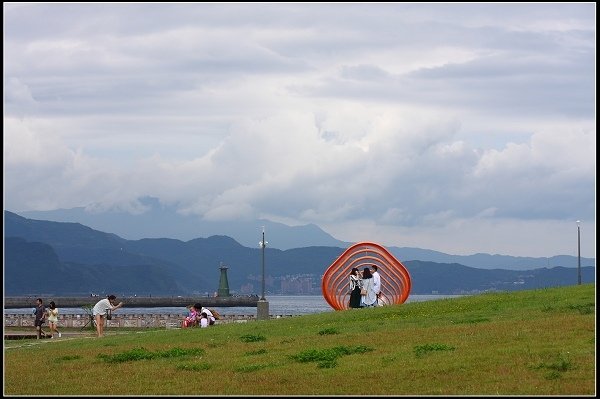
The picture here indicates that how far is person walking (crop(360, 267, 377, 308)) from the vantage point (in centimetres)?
3797

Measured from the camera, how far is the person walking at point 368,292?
125 ft

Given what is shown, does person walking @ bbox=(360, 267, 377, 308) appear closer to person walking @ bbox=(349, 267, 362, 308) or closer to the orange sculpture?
person walking @ bbox=(349, 267, 362, 308)

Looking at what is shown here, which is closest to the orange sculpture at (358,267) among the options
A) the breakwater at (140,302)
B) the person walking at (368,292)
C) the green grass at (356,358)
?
the person walking at (368,292)

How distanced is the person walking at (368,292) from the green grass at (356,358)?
8347 millimetres

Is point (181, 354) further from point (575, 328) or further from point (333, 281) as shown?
point (333, 281)

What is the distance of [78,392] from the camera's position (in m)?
19.2

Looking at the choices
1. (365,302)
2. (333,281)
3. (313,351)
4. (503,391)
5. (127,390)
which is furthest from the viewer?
(333,281)

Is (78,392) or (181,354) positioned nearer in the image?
(78,392)

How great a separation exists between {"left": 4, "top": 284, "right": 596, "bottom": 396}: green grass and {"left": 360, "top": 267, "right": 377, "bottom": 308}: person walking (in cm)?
835

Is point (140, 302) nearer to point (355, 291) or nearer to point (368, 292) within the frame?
point (355, 291)

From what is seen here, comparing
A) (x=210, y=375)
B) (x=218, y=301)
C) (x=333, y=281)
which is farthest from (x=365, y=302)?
(x=218, y=301)

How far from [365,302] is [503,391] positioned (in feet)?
69.3

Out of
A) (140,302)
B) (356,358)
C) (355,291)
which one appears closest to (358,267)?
(355,291)

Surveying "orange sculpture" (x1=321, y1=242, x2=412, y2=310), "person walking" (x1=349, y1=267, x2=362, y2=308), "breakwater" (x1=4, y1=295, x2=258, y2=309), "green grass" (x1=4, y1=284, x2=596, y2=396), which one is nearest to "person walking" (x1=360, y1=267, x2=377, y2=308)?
"person walking" (x1=349, y1=267, x2=362, y2=308)
